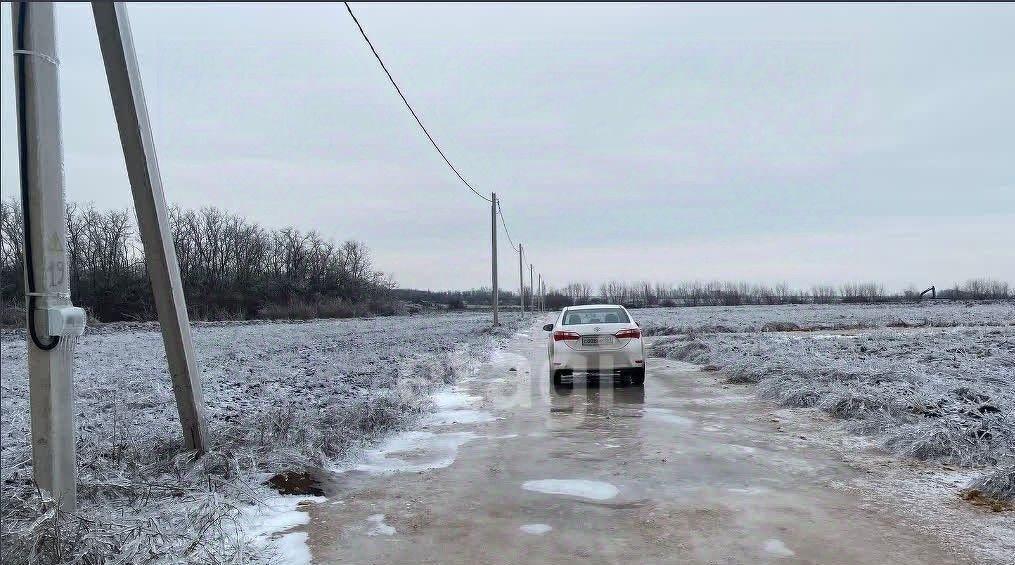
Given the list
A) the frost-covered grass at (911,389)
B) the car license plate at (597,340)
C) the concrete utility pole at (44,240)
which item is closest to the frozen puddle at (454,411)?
the car license plate at (597,340)

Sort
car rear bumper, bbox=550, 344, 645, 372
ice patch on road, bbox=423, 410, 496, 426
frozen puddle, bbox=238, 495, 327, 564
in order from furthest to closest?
car rear bumper, bbox=550, 344, 645, 372 < ice patch on road, bbox=423, 410, 496, 426 < frozen puddle, bbox=238, 495, 327, 564

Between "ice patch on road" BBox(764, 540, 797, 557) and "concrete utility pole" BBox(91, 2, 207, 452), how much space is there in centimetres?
480

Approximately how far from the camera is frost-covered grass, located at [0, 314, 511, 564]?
3.85 metres

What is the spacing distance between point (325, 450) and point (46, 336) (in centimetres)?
336

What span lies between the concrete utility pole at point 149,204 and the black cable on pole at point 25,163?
4.08 ft

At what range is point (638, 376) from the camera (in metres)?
12.2

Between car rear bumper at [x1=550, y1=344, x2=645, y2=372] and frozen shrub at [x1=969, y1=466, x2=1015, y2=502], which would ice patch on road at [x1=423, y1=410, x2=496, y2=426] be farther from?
frozen shrub at [x1=969, y1=466, x2=1015, y2=502]

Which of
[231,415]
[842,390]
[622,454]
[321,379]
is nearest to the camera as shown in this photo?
[622,454]

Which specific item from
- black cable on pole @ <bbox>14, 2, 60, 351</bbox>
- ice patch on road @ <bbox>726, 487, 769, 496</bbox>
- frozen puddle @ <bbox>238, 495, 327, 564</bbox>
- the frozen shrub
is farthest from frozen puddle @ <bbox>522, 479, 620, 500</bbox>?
black cable on pole @ <bbox>14, 2, 60, 351</bbox>

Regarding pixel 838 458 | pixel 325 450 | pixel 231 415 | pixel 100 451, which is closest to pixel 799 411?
pixel 838 458

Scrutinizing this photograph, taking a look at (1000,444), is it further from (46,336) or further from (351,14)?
(351,14)

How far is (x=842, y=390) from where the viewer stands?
9.56 m

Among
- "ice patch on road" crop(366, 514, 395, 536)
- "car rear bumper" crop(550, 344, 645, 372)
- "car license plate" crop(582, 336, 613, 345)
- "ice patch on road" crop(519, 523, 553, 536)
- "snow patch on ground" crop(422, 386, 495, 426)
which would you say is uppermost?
"car license plate" crop(582, 336, 613, 345)

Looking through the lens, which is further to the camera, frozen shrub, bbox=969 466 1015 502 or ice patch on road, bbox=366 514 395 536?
frozen shrub, bbox=969 466 1015 502
